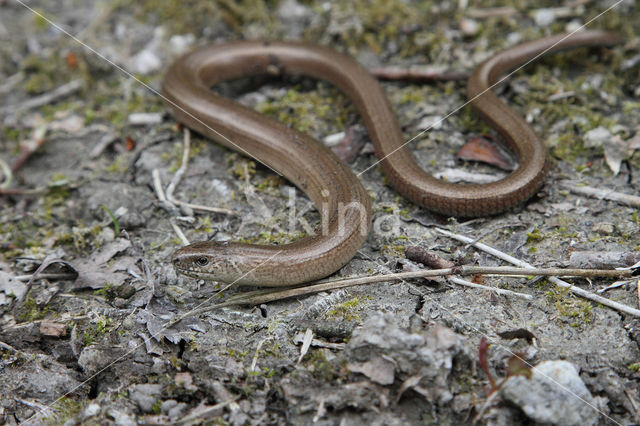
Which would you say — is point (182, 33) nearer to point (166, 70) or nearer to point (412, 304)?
point (166, 70)

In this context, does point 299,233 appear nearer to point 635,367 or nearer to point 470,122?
point 470,122

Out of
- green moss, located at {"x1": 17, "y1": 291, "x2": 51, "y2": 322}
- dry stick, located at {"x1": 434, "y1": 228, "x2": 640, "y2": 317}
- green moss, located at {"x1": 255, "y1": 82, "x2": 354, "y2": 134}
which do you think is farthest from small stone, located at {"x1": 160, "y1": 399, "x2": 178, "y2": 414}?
green moss, located at {"x1": 255, "y1": 82, "x2": 354, "y2": 134}

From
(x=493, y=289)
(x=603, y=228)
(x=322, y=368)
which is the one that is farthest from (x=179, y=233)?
(x=603, y=228)

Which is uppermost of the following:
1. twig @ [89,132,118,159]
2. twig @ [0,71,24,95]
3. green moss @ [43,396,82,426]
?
twig @ [0,71,24,95]

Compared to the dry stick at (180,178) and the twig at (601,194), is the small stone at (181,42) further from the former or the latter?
the twig at (601,194)

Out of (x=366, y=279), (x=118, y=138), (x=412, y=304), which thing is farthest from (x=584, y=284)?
(x=118, y=138)

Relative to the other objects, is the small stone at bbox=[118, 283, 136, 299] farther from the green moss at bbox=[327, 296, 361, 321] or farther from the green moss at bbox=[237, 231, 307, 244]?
the green moss at bbox=[327, 296, 361, 321]

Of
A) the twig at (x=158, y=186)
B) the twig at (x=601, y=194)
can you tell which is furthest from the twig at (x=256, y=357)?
the twig at (x=601, y=194)
